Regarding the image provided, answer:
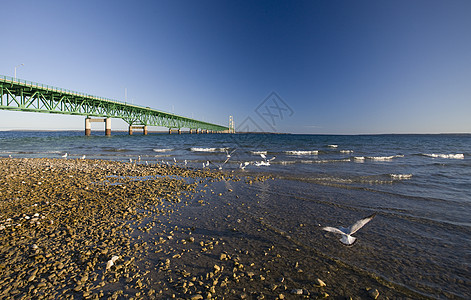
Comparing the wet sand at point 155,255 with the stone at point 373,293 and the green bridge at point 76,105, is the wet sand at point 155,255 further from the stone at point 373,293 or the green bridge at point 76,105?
the green bridge at point 76,105

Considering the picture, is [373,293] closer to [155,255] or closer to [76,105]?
[155,255]

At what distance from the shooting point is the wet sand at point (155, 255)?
3.06 meters

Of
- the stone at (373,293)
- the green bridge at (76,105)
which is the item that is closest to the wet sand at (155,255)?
the stone at (373,293)

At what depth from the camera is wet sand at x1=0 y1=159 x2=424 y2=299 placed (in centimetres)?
306

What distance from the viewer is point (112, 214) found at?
5.85 m

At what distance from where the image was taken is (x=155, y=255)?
3.90 meters

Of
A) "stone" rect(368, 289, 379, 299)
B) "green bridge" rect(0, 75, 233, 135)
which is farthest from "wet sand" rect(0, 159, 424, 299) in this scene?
"green bridge" rect(0, 75, 233, 135)

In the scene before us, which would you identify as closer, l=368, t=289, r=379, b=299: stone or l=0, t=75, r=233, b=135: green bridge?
l=368, t=289, r=379, b=299: stone

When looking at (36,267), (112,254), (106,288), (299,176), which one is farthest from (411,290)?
(299,176)

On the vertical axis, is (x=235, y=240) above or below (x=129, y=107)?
below

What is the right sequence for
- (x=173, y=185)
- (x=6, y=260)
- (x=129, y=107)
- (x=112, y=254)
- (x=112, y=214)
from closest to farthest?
(x=6, y=260) → (x=112, y=254) → (x=112, y=214) → (x=173, y=185) → (x=129, y=107)

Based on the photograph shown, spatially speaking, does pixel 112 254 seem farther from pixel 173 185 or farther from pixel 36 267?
pixel 173 185

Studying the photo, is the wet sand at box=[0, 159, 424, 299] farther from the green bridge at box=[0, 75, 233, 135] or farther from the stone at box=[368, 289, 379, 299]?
the green bridge at box=[0, 75, 233, 135]

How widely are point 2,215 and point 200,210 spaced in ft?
17.8
